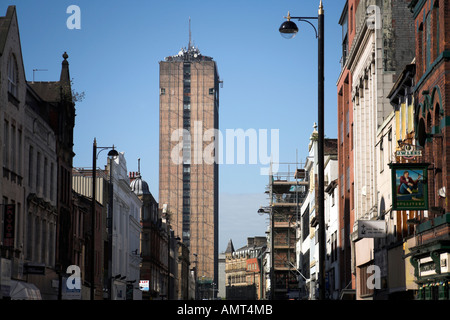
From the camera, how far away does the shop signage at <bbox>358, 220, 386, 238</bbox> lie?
40000 mm

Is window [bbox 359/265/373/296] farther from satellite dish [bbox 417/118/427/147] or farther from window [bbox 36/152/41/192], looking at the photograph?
window [bbox 36/152/41/192]

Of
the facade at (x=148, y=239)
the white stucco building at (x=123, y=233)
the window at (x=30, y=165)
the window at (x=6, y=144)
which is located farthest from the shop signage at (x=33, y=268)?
the facade at (x=148, y=239)

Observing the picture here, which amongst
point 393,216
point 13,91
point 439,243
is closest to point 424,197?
point 439,243

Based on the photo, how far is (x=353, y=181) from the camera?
53875 millimetres

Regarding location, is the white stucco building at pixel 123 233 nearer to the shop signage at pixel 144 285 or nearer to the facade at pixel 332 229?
the shop signage at pixel 144 285

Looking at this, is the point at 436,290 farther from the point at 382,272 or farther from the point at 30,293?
the point at 30,293

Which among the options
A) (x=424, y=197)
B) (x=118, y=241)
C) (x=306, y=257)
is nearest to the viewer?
(x=424, y=197)

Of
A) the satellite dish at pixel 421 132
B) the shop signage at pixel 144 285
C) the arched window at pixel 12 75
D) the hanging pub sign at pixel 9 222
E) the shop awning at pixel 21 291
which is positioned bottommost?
the shop awning at pixel 21 291

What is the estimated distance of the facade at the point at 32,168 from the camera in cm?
3781

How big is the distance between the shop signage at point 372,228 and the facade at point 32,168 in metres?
15.7

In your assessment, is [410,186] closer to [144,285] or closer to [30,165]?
[30,165]
